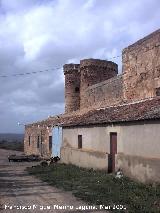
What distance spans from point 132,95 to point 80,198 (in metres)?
11.7

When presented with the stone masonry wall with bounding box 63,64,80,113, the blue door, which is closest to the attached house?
the blue door

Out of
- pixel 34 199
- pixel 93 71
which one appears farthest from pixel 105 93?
pixel 34 199

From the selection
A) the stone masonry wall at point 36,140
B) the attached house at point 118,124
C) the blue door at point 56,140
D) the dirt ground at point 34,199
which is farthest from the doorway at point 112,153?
the stone masonry wall at point 36,140

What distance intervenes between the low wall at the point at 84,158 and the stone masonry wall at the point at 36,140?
687cm

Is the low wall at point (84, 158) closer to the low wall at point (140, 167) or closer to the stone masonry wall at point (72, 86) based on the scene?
the low wall at point (140, 167)

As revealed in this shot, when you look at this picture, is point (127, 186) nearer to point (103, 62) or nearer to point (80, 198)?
point (80, 198)

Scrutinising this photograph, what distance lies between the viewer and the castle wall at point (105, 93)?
81.4 feet

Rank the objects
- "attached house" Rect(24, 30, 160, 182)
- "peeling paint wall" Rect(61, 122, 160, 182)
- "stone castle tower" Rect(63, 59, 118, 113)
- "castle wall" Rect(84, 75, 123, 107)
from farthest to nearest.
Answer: "stone castle tower" Rect(63, 59, 118, 113) → "castle wall" Rect(84, 75, 123, 107) → "attached house" Rect(24, 30, 160, 182) → "peeling paint wall" Rect(61, 122, 160, 182)

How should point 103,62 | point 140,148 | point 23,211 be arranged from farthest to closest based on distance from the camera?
point 103,62 → point 140,148 → point 23,211

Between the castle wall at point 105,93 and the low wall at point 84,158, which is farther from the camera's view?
the castle wall at point 105,93

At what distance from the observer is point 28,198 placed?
11.4m

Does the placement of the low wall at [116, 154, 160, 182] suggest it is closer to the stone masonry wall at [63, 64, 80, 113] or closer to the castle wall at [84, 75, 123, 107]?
the castle wall at [84, 75, 123, 107]

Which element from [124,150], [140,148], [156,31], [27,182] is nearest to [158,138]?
[140,148]

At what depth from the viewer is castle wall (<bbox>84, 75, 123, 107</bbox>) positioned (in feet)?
81.4
